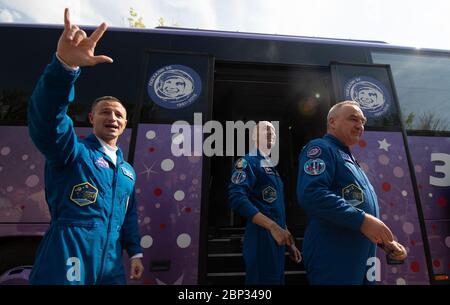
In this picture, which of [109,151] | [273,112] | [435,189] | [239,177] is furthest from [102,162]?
[273,112]

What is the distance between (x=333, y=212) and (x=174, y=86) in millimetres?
1977

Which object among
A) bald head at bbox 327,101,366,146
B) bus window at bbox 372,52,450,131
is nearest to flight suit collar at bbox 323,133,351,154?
bald head at bbox 327,101,366,146

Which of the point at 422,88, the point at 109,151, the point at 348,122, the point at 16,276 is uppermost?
the point at 422,88

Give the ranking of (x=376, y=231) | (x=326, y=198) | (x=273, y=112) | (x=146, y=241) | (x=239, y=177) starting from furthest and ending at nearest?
(x=273, y=112) → (x=146, y=241) → (x=239, y=177) → (x=326, y=198) → (x=376, y=231)

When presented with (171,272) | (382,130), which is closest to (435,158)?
(382,130)

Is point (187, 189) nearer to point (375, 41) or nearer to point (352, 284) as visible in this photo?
point (352, 284)

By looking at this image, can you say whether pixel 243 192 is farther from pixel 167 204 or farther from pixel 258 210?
pixel 167 204

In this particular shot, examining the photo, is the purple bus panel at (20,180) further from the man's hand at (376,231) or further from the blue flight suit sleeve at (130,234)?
the man's hand at (376,231)

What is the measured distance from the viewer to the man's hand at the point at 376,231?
4.19ft

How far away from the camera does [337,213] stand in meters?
1.36

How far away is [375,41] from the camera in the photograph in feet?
11.1

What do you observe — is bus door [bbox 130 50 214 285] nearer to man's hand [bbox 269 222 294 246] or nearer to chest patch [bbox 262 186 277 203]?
chest patch [bbox 262 186 277 203]

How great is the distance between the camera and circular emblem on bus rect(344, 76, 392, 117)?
9.12ft

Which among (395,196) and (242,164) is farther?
(395,196)
